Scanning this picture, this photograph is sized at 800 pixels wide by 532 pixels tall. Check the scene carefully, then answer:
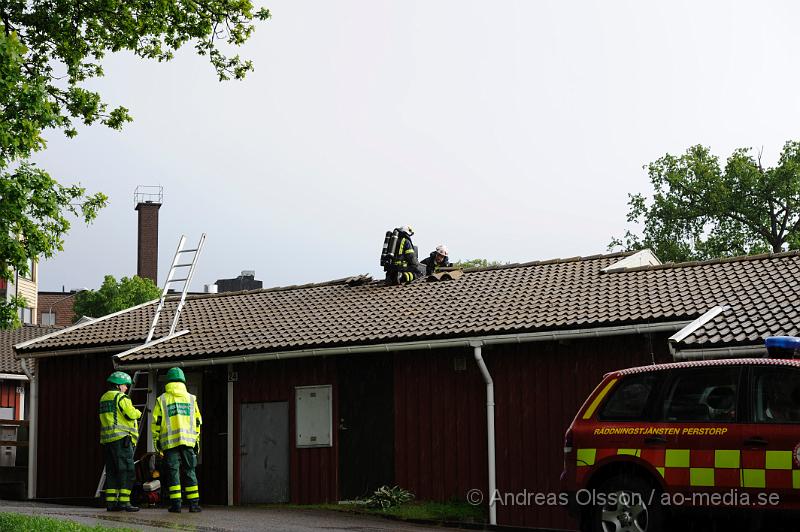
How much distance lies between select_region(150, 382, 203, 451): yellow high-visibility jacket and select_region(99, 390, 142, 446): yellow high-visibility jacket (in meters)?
0.45

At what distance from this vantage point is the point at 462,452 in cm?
1830

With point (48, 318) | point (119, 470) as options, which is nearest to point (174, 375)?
point (119, 470)

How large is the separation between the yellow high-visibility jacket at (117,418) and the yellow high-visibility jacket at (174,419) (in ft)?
1.48

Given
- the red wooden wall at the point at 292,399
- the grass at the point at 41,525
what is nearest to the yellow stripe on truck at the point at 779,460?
the grass at the point at 41,525

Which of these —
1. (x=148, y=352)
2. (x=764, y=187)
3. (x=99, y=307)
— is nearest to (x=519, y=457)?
(x=148, y=352)

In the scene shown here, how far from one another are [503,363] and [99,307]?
46.8 m

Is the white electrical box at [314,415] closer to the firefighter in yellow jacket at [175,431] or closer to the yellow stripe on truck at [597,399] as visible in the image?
the firefighter in yellow jacket at [175,431]

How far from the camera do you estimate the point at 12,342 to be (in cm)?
4188

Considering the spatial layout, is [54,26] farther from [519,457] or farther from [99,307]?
[99,307]

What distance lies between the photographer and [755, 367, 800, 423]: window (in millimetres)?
10031

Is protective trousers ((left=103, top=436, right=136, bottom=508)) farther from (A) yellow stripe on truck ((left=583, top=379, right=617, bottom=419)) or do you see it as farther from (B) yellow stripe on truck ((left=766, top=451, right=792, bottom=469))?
(B) yellow stripe on truck ((left=766, top=451, right=792, bottom=469))

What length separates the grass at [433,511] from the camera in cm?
1719

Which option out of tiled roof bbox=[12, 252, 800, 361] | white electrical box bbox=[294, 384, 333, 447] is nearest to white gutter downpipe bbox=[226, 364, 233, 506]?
tiled roof bbox=[12, 252, 800, 361]

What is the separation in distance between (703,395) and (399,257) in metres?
13.0
